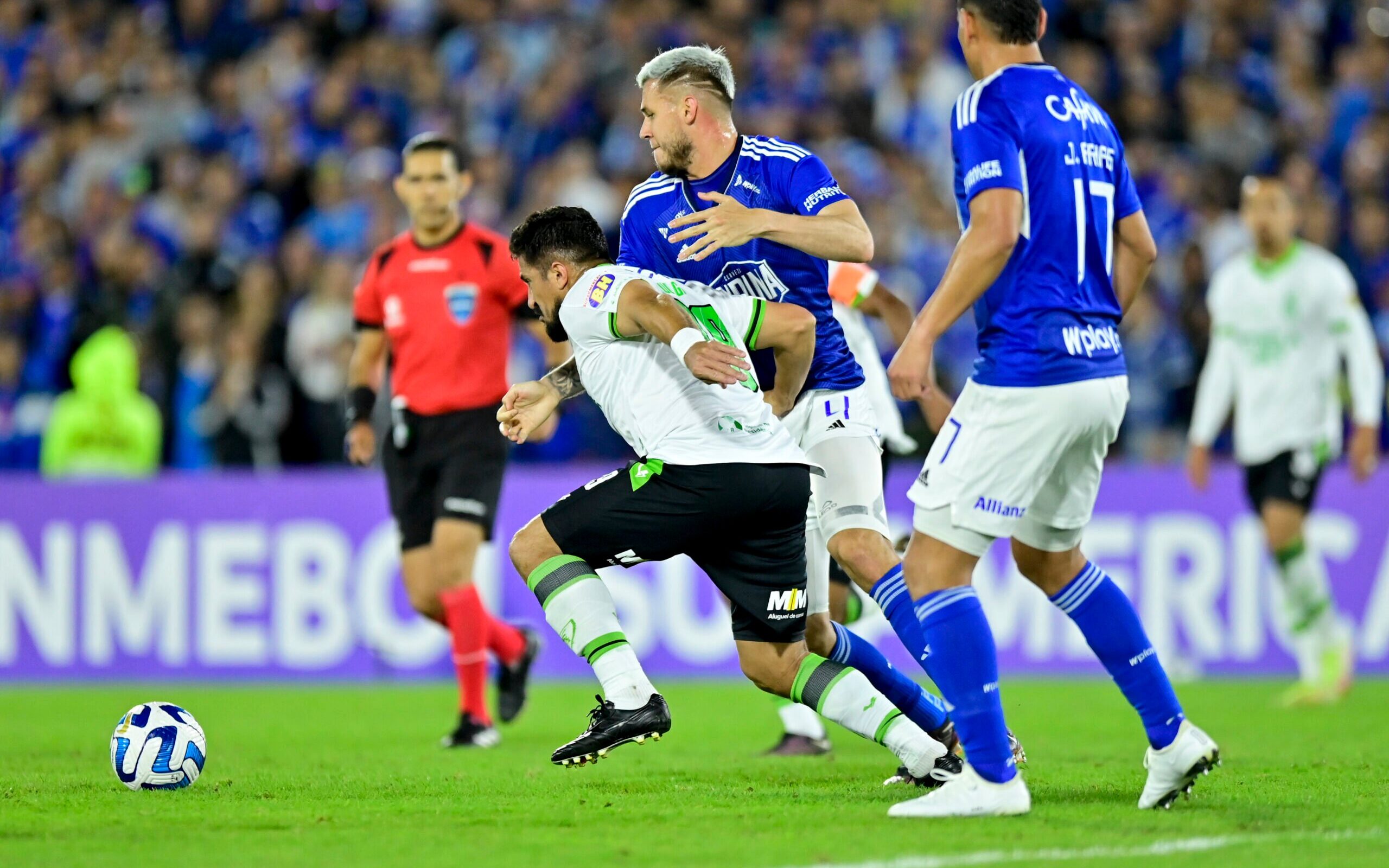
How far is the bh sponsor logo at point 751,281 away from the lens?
6.69 meters

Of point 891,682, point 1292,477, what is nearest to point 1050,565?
point 891,682

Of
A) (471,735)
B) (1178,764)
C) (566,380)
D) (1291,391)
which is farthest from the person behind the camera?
(1291,391)

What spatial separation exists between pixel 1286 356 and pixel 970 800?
6.78 meters

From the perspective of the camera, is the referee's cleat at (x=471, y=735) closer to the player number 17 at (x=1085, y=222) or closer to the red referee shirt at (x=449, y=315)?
the red referee shirt at (x=449, y=315)

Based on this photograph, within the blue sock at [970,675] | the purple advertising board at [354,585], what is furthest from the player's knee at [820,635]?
the purple advertising board at [354,585]

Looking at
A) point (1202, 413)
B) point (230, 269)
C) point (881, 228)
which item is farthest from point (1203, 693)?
point (230, 269)

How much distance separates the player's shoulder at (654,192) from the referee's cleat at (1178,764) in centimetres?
270

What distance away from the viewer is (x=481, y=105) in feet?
56.6

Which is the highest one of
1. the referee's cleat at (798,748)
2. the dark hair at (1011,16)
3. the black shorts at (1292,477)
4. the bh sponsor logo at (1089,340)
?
the black shorts at (1292,477)

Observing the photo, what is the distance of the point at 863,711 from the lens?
6191 millimetres

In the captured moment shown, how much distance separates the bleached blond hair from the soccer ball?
2.95 m

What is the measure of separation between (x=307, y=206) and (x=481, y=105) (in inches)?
82.3

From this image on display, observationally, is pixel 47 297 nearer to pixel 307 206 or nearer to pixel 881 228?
pixel 307 206

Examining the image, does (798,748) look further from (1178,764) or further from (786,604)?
(1178,764)
